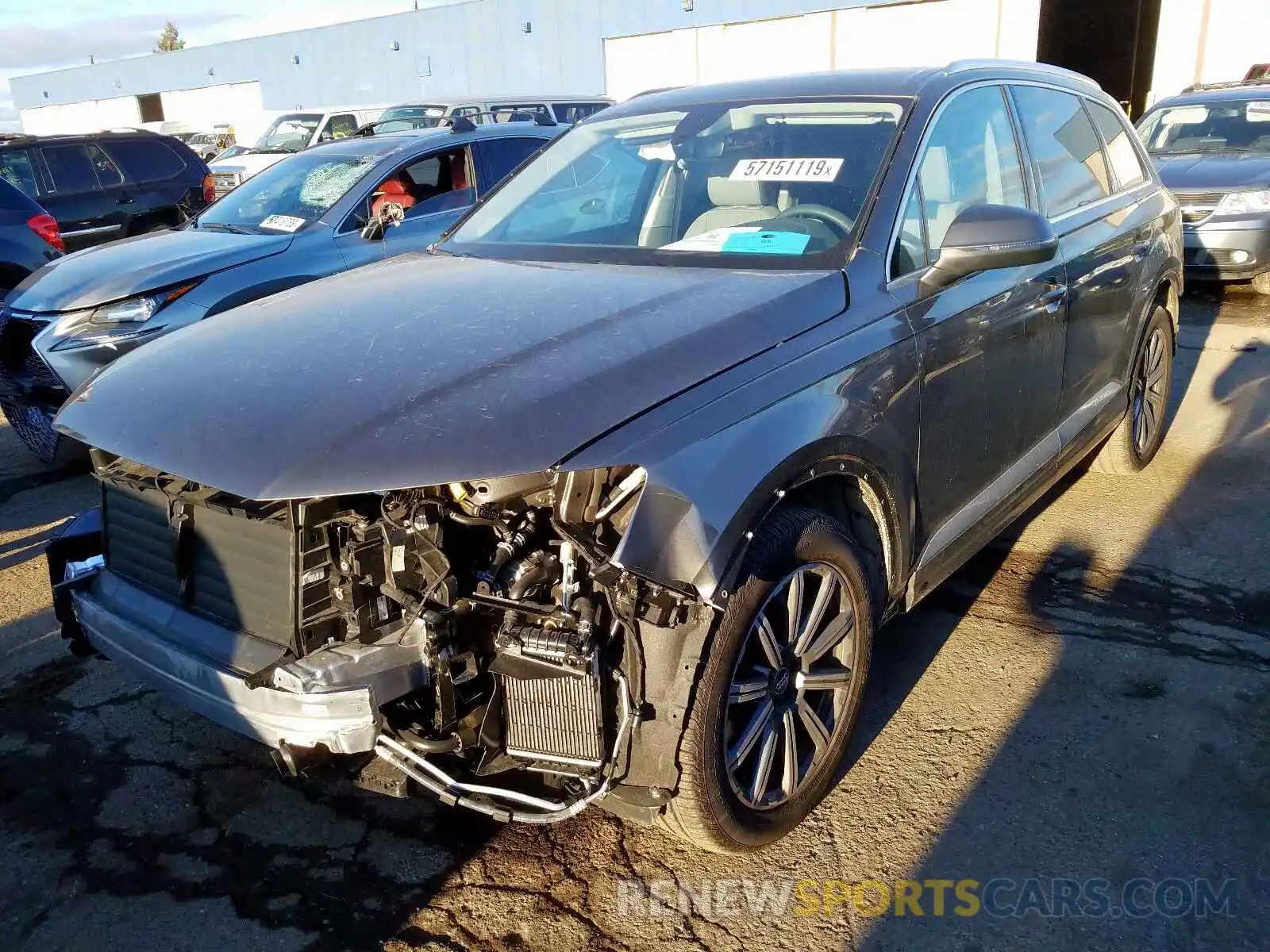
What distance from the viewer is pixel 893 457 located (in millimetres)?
2816

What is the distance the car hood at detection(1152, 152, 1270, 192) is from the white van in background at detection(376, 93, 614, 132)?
7.06m

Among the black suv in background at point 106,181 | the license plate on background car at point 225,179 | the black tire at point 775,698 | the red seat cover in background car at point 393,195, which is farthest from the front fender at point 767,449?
the license plate on background car at point 225,179

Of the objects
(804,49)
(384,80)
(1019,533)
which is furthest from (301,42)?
(1019,533)

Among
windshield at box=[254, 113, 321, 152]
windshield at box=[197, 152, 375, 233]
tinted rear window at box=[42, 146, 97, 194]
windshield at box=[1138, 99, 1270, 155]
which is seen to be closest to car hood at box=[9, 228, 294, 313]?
windshield at box=[197, 152, 375, 233]

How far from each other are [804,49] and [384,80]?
61.7 feet

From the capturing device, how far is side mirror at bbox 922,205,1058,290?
289cm

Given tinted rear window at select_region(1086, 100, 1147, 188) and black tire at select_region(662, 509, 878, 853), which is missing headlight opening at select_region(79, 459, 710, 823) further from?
tinted rear window at select_region(1086, 100, 1147, 188)

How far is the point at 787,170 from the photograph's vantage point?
3.24 metres

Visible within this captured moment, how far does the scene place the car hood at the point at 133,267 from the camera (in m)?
5.65

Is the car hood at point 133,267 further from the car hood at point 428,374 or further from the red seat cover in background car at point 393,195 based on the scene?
the car hood at point 428,374

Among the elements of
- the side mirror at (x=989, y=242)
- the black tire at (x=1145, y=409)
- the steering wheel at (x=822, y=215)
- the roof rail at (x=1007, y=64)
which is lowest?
the black tire at (x=1145, y=409)

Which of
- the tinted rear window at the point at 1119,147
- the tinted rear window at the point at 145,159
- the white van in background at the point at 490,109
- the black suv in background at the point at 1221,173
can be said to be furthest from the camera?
the white van in background at the point at 490,109

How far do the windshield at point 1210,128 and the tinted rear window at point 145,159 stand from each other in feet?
35.0

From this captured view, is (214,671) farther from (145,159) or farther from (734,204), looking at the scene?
(145,159)
